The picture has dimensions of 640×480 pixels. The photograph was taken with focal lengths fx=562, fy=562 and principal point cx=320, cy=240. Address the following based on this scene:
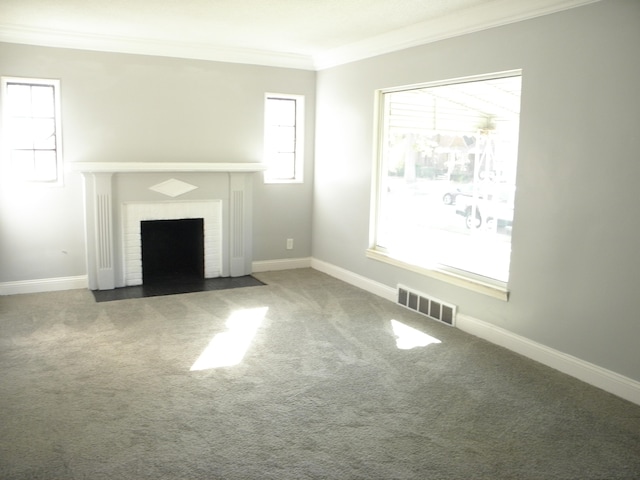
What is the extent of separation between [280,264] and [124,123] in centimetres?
239

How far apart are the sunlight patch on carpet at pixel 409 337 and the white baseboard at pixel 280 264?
7.67ft

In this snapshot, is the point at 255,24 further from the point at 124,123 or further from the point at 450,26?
the point at 124,123

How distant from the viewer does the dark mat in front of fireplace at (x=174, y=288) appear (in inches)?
217

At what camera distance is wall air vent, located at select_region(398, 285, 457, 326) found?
4.79 meters

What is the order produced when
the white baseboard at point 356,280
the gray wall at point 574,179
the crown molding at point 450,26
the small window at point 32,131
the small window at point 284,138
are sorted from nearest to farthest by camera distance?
the gray wall at point 574,179, the crown molding at point 450,26, the small window at point 32,131, the white baseboard at point 356,280, the small window at point 284,138

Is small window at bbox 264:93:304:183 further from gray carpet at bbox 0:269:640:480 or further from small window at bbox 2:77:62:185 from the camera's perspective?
gray carpet at bbox 0:269:640:480

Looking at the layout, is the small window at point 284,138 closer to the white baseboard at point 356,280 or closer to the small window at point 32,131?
the white baseboard at point 356,280

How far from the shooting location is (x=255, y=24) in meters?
4.96

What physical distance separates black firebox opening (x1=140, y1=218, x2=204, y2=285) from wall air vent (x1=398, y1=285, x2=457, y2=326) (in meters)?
2.30

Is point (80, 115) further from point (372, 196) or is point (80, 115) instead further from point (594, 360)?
point (594, 360)

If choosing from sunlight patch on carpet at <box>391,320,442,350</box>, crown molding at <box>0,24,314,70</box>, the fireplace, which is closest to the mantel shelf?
the fireplace

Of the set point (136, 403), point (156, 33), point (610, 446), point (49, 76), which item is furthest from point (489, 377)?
point (49, 76)

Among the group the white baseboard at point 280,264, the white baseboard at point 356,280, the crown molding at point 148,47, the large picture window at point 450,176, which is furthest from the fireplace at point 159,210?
the large picture window at point 450,176

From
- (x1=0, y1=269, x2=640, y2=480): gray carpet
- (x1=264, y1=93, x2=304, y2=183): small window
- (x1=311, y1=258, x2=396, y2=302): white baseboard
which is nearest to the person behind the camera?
(x1=0, y1=269, x2=640, y2=480): gray carpet
